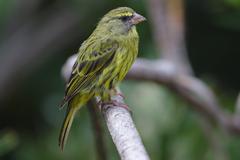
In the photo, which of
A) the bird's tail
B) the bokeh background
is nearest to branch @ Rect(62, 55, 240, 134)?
the bokeh background

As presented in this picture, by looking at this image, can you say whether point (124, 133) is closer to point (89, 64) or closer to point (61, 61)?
point (89, 64)

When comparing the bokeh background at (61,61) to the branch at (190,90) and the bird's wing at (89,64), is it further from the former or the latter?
the bird's wing at (89,64)

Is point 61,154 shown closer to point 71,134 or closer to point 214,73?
point 71,134

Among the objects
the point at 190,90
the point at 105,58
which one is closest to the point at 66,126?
the point at 105,58

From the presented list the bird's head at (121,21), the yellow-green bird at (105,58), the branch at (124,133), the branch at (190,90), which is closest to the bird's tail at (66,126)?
the yellow-green bird at (105,58)

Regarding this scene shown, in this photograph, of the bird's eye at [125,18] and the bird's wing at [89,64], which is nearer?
the bird's wing at [89,64]

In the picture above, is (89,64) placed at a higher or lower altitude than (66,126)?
higher
